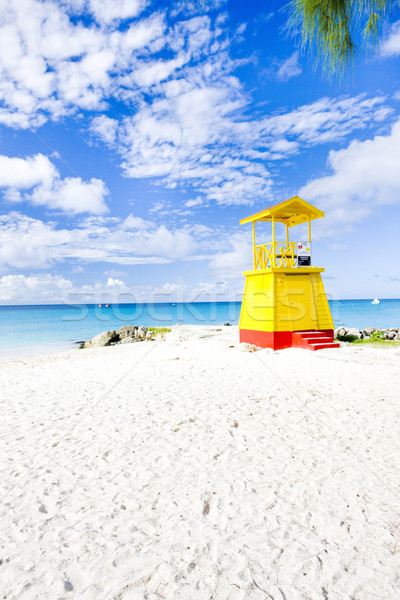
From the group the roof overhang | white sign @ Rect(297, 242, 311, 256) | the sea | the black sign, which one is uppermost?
the roof overhang

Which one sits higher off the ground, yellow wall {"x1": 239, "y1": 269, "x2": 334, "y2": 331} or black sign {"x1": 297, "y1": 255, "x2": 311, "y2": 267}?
black sign {"x1": 297, "y1": 255, "x2": 311, "y2": 267}

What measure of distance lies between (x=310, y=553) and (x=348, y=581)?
15.2 inches

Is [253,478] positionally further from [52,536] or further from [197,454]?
[52,536]

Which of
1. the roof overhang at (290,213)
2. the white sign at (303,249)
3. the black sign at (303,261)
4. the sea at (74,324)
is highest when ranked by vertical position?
the roof overhang at (290,213)

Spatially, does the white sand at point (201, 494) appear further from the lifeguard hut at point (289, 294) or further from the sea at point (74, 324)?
the sea at point (74, 324)

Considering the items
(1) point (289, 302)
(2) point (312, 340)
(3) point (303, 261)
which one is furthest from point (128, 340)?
(3) point (303, 261)

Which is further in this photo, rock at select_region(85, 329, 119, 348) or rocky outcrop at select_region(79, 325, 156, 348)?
rock at select_region(85, 329, 119, 348)

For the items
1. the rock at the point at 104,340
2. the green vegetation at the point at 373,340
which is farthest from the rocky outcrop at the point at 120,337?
the green vegetation at the point at 373,340

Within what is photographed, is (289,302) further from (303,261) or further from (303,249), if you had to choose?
(303,249)

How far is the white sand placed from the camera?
3.04m

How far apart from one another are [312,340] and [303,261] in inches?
133

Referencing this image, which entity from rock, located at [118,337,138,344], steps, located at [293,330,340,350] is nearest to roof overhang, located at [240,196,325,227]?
steps, located at [293,330,340,350]

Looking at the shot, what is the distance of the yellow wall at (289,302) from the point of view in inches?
581

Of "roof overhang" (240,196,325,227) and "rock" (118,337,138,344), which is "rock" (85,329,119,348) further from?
"roof overhang" (240,196,325,227)
